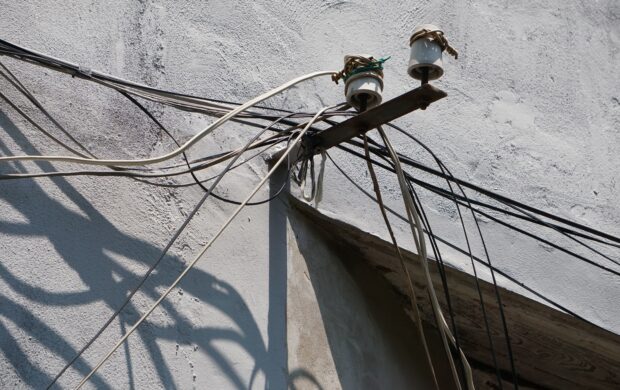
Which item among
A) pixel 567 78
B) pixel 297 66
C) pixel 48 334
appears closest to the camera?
pixel 48 334

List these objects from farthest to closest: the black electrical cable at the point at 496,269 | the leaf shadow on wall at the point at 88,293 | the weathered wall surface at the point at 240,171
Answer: the black electrical cable at the point at 496,269, the weathered wall surface at the point at 240,171, the leaf shadow on wall at the point at 88,293

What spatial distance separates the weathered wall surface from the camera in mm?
2682

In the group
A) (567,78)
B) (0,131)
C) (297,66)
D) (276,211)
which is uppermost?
(567,78)

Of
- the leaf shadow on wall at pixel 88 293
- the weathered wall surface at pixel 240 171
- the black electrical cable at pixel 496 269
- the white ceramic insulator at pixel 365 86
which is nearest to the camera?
the leaf shadow on wall at pixel 88 293

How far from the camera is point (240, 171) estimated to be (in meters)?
3.19

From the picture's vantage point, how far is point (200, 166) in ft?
9.20

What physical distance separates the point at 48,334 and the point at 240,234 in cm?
71

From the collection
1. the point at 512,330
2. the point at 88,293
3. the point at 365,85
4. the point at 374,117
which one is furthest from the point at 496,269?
the point at 88,293

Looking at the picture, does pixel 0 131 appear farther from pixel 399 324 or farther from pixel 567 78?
pixel 567 78

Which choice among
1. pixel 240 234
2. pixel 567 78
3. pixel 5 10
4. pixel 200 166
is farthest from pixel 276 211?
pixel 567 78

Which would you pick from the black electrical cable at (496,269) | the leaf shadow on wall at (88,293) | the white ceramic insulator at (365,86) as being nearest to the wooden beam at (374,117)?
the white ceramic insulator at (365,86)

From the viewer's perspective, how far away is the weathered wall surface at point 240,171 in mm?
2682

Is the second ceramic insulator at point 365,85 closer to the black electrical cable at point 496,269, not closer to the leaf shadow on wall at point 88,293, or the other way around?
the black electrical cable at point 496,269

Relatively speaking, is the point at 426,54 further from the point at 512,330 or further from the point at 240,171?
the point at 512,330
